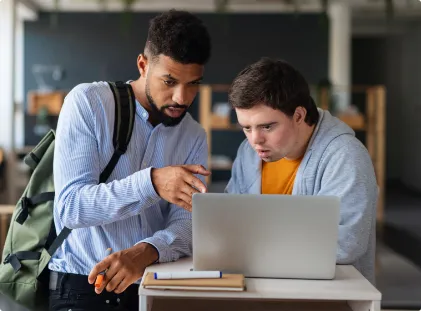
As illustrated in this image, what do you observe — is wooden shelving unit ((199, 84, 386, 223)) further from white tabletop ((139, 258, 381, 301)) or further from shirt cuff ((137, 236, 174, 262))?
white tabletop ((139, 258, 381, 301))

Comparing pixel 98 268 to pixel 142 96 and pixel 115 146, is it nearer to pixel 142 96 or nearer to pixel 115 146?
pixel 115 146

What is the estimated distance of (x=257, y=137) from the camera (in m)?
1.76

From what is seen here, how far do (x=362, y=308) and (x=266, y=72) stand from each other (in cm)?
68

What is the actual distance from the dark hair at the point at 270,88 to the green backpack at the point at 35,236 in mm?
302

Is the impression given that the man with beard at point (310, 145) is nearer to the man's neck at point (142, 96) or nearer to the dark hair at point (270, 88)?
the dark hair at point (270, 88)

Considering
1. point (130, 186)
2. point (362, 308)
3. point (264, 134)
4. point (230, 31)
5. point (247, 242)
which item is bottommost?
point (362, 308)

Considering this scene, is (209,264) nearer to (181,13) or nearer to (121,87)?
(121,87)

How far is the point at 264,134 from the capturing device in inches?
69.5

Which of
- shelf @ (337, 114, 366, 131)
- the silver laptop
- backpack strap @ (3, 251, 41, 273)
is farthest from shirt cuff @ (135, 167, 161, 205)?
shelf @ (337, 114, 366, 131)

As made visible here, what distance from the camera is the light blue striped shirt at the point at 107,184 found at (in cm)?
164

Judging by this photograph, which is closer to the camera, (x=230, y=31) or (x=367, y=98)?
(x=367, y=98)

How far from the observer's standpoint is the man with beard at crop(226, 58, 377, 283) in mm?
1705

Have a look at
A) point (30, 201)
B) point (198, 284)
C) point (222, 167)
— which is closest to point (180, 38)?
point (30, 201)

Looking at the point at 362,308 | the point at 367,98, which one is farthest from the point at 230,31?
the point at 362,308
